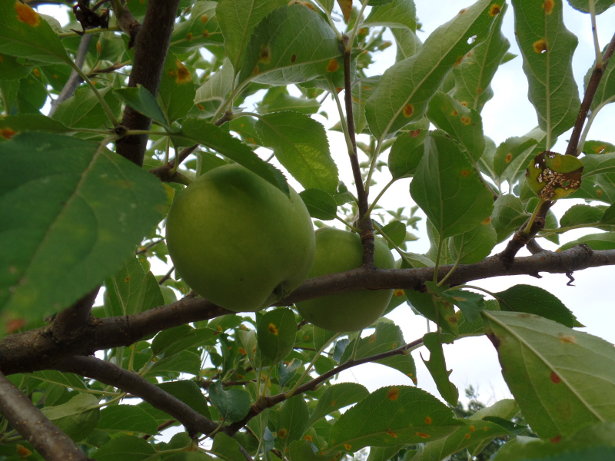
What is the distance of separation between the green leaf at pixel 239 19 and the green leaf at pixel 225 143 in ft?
1.06

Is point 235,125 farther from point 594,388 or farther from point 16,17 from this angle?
point 594,388

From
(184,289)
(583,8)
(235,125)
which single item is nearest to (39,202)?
(235,125)

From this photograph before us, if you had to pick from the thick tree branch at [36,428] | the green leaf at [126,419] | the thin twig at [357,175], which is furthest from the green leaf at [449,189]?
the green leaf at [126,419]

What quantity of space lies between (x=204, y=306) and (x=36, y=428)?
317 millimetres

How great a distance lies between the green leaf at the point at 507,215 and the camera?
1.04 m

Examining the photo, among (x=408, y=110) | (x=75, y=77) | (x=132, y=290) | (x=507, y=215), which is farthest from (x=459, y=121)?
(x=75, y=77)

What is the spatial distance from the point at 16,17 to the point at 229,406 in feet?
2.43

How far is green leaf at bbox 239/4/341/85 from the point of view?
82cm

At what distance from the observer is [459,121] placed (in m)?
1.04

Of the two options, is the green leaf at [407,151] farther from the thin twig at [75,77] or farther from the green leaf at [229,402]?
the thin twig at [75,77]

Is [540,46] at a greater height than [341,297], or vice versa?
[540,46]

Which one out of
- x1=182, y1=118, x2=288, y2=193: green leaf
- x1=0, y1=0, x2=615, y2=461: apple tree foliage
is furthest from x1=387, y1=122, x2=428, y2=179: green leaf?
x1=182, y1=118, x2=288, y2=193: green leaf

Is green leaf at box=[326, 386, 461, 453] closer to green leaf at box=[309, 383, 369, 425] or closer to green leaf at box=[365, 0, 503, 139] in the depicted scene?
green leaf at box=[309, 383, 369, 425]

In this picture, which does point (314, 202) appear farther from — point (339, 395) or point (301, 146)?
point (339, 395)
